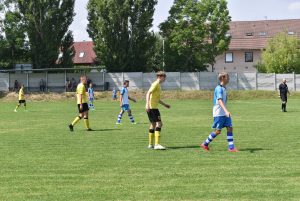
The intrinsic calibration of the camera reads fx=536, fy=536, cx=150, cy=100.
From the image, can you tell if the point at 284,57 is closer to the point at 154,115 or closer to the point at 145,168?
the point at 154,115

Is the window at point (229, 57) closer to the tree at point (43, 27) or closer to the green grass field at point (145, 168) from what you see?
the tree at point (43, 27)

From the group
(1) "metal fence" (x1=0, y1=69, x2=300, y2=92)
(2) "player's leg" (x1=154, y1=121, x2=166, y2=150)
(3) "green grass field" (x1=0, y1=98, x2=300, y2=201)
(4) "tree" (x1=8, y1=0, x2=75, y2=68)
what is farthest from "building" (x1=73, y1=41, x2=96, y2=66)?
(2) "player's leg" (x1=154, y1=121, x2=166, y2=150)

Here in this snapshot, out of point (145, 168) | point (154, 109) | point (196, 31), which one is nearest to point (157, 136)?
point (154, 109)

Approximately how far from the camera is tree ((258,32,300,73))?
63.3m

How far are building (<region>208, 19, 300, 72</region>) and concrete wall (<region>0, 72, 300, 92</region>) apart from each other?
21.3 meters

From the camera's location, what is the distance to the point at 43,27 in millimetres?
56375

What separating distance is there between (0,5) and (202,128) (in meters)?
50.5

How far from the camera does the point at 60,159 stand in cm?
1123

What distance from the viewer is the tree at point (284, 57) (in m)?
63.3

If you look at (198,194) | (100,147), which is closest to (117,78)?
(100,147)

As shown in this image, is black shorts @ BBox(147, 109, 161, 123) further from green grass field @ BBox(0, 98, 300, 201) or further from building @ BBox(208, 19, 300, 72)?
building @ BBox(208, 19, 300, 72)

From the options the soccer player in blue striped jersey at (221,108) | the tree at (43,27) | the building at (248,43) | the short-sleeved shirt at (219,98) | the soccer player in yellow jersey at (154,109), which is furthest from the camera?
the building at (248,43)

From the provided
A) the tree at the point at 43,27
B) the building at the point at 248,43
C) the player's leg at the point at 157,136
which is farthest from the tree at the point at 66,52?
the player's leg at the point at 157,136

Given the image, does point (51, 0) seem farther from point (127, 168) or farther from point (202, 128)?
point (127, 168)
